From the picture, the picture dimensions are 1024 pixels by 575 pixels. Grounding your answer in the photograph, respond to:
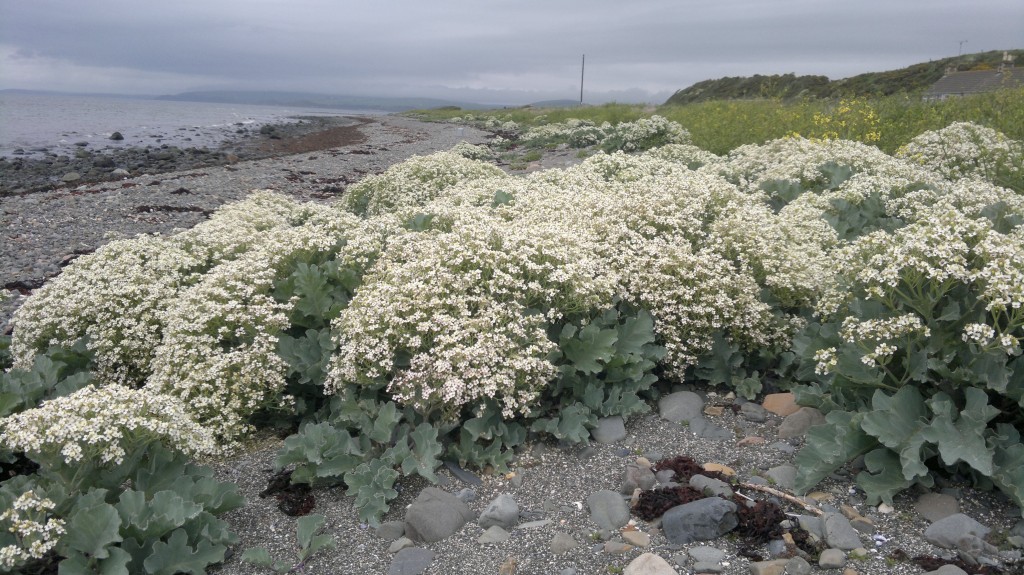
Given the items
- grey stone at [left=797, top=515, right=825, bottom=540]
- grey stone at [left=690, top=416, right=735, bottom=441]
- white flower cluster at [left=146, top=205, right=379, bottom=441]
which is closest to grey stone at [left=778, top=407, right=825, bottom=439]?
grey stone at [left=690, top=416, right=735, bottom=441]

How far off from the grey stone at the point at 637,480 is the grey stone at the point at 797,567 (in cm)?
94

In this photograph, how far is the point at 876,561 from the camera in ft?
10.6

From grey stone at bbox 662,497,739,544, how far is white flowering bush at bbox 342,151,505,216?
24.9 feet

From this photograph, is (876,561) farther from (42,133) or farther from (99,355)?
(42,133)

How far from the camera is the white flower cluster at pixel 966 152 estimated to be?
847 cm

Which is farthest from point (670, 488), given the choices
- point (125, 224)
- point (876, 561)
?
point (125, 224)

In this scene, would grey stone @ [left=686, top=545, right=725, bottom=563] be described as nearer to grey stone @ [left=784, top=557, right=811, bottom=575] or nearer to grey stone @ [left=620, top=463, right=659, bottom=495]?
grey stone @ [left=784, top=557, right=811, bottom=575]

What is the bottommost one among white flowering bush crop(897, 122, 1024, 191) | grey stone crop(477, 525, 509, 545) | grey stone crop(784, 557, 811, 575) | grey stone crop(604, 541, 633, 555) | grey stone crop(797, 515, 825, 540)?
grey stone crop(477, 525, 509, 545)

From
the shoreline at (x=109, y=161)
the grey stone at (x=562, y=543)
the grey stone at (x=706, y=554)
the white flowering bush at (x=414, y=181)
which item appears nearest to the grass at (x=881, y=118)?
the white flowering bush at (x=414, y=181)

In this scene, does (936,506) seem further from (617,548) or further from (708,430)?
(617,548)

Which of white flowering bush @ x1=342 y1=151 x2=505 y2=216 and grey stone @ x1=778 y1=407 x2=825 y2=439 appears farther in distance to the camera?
white flowering bush @ x1=342 y1=151 x2=505 y2=216

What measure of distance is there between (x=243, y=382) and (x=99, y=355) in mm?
1686

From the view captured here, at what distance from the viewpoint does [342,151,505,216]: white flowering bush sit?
10.6 metres

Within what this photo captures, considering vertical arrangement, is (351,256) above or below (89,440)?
above
